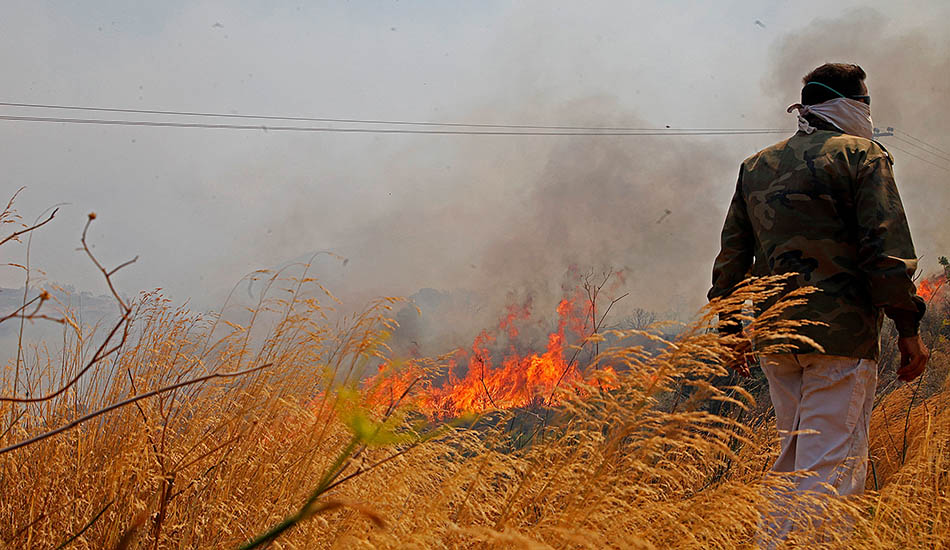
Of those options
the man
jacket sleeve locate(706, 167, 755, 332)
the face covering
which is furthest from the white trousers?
the face covering

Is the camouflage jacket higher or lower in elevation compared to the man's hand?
higher

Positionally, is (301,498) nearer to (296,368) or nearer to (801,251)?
(296,368)

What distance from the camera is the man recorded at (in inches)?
83.9

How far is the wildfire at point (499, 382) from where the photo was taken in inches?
64.7

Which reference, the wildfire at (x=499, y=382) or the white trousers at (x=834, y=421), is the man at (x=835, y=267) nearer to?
the white trousers at (x=834, y=421)

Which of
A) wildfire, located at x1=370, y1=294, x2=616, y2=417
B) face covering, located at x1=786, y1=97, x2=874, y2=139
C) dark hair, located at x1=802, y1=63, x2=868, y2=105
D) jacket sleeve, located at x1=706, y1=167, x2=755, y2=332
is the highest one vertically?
dark hair, located at x1=802, y1=63, x2=868, y2=105

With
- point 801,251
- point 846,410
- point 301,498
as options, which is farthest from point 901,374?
point 301,498

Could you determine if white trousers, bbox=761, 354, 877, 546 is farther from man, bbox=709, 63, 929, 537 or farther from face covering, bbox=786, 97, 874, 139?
face covering, bbox=786, 97, 874, 139

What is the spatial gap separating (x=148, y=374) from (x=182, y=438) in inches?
14.0

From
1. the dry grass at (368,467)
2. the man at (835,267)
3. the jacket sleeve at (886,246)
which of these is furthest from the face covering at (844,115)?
the dry grass at (368,467)

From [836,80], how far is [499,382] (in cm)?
413

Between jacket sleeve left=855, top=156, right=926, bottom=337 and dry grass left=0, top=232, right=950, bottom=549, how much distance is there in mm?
332

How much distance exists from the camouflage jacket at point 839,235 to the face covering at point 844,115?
59mm

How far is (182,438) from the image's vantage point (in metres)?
2.38
